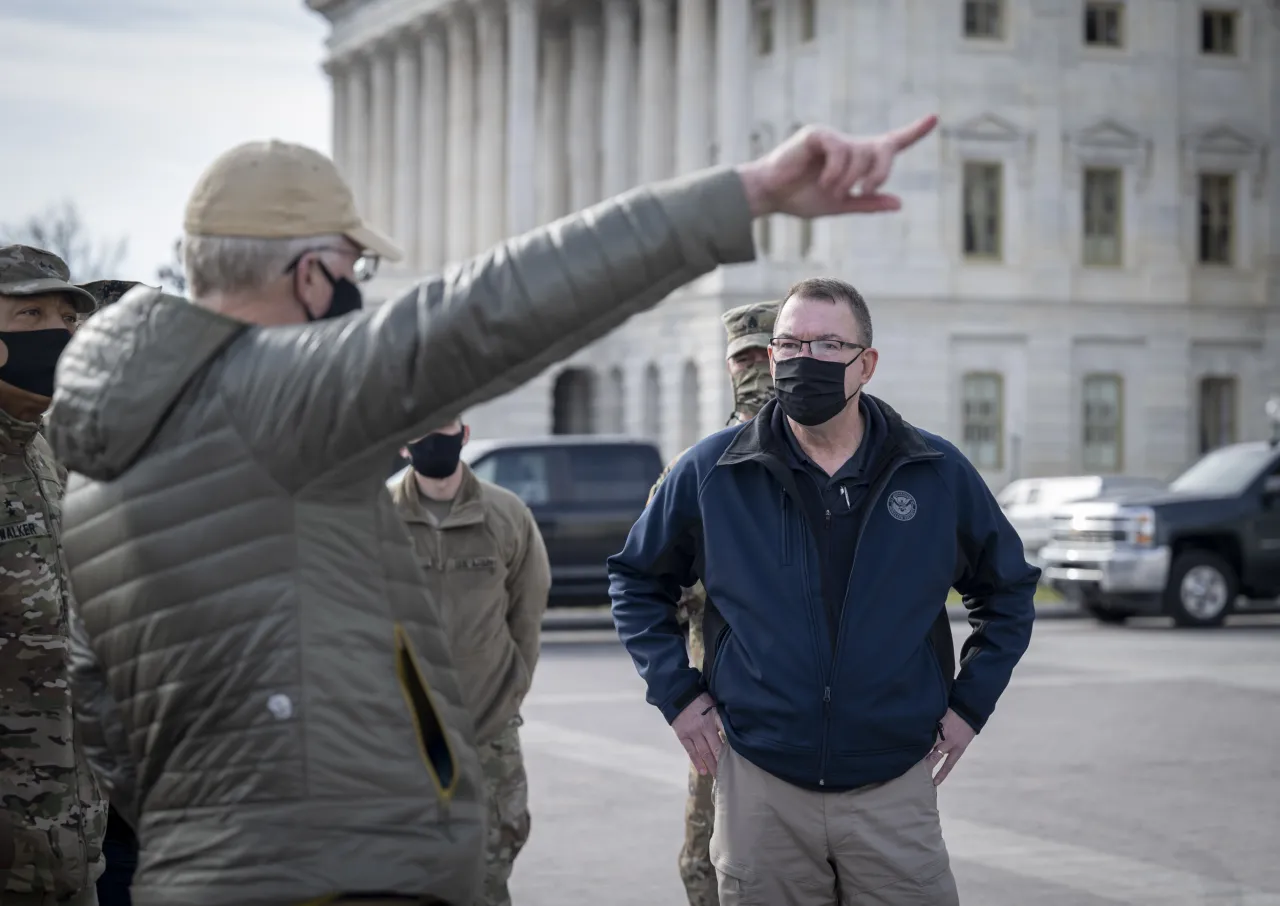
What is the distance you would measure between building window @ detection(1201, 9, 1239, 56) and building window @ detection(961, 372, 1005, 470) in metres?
10.7

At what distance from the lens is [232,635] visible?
3.10 m

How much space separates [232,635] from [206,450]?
0.28 m

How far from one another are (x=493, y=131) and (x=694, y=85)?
38.1 ft

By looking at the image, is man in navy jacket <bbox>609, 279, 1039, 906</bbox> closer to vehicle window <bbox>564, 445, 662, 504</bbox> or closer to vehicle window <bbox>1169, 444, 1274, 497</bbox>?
vehicle window <bbox>564, 445, 662, 504</bbox>

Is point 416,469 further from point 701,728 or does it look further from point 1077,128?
point 1077,128

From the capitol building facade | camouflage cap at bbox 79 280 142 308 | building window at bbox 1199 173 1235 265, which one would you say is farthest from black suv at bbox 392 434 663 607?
building window at bbox 1199 173 1235 265

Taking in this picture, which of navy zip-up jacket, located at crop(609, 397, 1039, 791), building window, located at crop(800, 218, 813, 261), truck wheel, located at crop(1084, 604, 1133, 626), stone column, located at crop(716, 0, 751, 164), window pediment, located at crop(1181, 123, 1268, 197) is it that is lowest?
truck wheel, located at crop(1084, 604, 1133, 626)

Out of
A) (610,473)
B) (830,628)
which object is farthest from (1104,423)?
(830,628)

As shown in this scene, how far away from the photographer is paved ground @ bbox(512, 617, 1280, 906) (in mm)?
8711

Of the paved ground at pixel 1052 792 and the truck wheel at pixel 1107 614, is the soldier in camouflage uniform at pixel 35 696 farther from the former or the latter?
the truck wheel at pixel 1107 614

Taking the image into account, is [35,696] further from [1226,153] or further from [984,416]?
[1226,153]

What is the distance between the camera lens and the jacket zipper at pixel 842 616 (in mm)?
4812

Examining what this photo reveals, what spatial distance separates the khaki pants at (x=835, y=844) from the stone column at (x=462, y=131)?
212ft

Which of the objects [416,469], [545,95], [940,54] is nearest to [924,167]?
[940,54]
